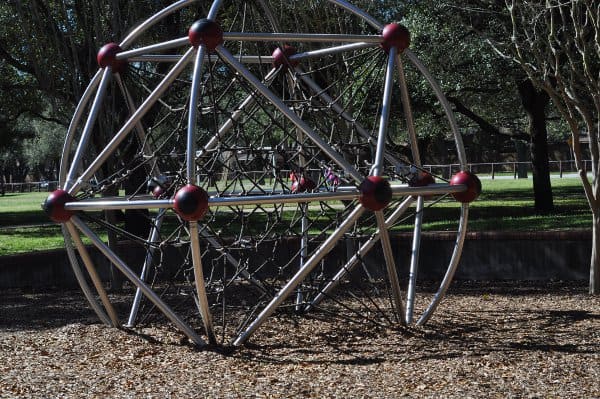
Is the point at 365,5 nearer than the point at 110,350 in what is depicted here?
No

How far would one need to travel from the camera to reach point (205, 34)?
6.42 meters

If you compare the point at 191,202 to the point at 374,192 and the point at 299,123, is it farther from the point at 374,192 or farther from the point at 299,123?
the point at 374,192

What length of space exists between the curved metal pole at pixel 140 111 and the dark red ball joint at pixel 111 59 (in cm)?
74

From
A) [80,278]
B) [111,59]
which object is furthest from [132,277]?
[111,59]

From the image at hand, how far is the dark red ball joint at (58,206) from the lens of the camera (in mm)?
6820

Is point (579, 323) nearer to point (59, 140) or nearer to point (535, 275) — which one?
point (535, 275)

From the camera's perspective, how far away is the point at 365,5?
48.3 feet

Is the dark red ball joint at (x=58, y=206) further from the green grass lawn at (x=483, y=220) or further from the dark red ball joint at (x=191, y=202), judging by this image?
the green grass lawn at (x=483, y=220)

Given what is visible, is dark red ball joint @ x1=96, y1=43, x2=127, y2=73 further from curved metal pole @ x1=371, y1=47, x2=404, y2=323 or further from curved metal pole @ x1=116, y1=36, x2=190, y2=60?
curved metal pole @ x1=371, y1=47, x2=404, y2=323

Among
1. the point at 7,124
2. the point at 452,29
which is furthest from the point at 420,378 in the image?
the point at 7,124

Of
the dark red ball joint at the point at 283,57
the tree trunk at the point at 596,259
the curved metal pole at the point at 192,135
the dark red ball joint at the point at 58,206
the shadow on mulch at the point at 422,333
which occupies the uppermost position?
the dark red ball joint at the point at 283,57

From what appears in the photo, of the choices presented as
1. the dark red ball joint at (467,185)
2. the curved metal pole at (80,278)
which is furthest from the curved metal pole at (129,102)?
the dark red ball joint at (467,185)

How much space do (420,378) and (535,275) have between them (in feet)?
18.9

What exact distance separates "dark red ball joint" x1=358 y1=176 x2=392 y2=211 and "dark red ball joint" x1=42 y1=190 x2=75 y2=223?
227 cm
